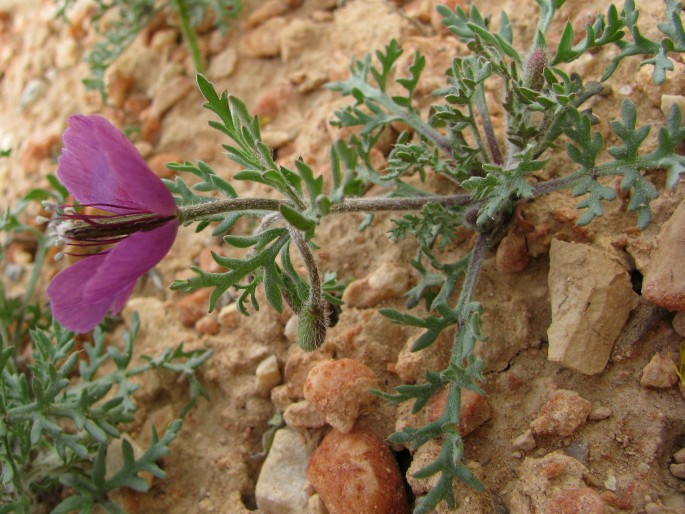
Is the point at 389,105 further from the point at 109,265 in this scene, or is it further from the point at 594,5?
the point at 109,265

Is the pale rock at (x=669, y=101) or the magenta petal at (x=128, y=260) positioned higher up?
the magenta petal at (x=128, y=260)

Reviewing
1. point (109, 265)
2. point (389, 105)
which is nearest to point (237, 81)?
point (389, 105)

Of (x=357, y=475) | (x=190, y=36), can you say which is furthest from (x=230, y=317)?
(x=190, y=36)

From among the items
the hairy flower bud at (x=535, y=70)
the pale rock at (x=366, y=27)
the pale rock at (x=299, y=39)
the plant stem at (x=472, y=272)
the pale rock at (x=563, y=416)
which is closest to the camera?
the pale rock at (x=563, y=416)

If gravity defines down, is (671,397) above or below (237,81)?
below

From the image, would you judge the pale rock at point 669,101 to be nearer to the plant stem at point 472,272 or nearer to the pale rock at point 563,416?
the plant stem at point 472,272

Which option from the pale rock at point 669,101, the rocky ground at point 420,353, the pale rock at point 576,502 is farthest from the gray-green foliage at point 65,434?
the pale rock at point 669,101

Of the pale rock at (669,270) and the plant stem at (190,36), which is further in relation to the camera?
the plant stem at (190,36)

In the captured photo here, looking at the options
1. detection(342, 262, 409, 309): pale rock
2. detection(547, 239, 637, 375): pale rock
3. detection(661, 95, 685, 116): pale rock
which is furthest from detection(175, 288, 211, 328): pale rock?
detection(661, 95, 685, 116): pale rock
